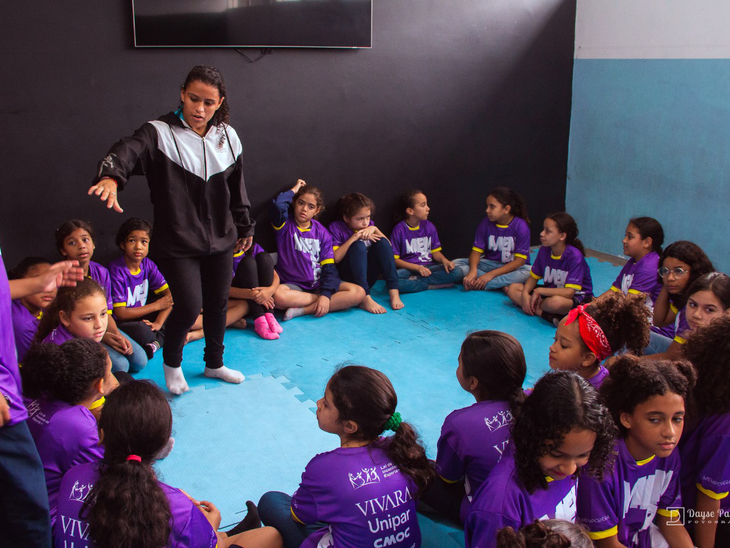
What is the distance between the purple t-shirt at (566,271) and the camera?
418 cm

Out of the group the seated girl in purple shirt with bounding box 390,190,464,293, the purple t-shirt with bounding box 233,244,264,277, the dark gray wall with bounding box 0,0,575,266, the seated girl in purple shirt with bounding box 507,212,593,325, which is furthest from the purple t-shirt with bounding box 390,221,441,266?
the purple t-shirt with bounding box 233,244,264,277

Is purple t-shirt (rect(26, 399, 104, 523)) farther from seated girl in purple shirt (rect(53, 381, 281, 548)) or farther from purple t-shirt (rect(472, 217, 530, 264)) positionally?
purple t-shirt (rect(472, 217, 530, 264))

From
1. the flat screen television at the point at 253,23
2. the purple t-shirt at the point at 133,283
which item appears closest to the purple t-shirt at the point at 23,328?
the purple t-shirt at the point at 133,283

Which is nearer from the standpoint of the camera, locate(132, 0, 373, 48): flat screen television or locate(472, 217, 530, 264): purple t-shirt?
locate(132, 0, 373, 48): flat screen television

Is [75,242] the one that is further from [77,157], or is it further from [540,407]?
[540,407]

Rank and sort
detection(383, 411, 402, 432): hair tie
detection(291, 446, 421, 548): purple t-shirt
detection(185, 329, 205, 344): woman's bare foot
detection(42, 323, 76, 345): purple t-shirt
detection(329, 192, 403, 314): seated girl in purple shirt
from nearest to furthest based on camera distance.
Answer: detection(291, 446, 421, 548): purple t-shirt → detection(383, 411, 402, 432): hair tie → detection(42, 323, 76, 345): purple t-shirt → detection(185, 329, 205, 344): woman's bare foot → detection(329, 192, 403, 314): seated girl in purple shirt

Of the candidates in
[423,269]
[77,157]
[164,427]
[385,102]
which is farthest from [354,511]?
[385,102]

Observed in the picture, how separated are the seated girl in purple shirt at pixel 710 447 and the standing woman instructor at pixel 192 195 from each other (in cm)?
195

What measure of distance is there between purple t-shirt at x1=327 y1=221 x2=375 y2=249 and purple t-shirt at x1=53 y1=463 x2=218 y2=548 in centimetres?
296

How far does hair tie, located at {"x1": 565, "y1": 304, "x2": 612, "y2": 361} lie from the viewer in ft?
6.97

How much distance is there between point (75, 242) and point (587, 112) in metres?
3.88

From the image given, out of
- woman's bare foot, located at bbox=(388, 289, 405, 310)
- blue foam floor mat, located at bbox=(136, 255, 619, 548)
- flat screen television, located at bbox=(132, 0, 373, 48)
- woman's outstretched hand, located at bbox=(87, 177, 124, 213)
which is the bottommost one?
blue foam floor mat, located at bbox=(136, 255, 619, 548)

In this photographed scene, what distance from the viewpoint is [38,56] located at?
3445 millimetres

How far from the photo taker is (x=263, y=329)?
12.6 feet
